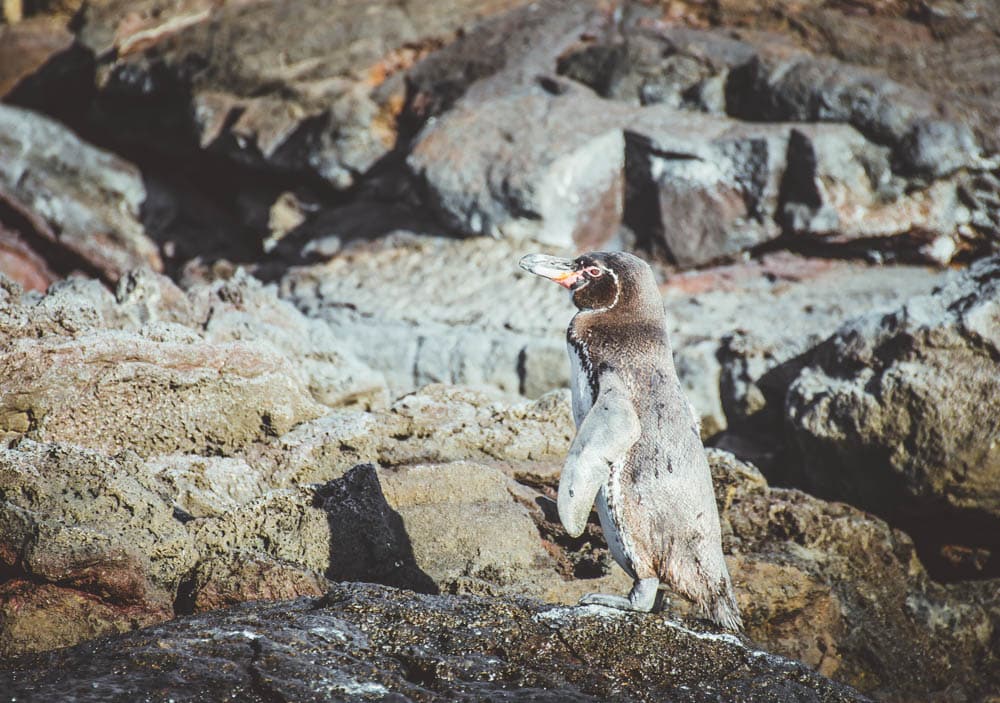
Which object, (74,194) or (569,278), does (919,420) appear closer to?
(569,278)

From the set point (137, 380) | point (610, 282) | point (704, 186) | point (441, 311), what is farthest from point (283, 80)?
point (610, 282)

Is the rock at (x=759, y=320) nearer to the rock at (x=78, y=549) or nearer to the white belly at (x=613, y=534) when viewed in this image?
the white belly at (x=613, y=534)

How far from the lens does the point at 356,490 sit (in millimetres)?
4285

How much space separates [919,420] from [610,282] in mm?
2544

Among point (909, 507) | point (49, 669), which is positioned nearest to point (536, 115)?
point (909, 507)

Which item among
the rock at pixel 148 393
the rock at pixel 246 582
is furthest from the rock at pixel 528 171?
the rock at pixel 246 582

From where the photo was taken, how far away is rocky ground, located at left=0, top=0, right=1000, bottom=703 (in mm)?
3502

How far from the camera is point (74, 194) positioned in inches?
430

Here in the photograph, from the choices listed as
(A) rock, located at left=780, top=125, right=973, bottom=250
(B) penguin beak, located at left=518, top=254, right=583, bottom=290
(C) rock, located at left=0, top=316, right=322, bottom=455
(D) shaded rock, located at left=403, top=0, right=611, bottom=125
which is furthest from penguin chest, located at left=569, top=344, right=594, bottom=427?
(D) shaded rock, located at left=403, top=0, right=611, bottom=125

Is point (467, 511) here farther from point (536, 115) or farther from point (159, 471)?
point (536, 115)

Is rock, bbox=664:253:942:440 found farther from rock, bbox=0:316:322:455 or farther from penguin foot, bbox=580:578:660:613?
rock, bbox=0:316:322:455

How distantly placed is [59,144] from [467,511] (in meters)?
8.72

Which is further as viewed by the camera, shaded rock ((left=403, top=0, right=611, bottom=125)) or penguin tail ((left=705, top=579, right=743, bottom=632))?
shaded rock ((left=403, top=0, right=611, bottom=125))

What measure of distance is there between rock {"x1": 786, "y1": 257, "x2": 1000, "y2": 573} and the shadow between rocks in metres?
2.98
